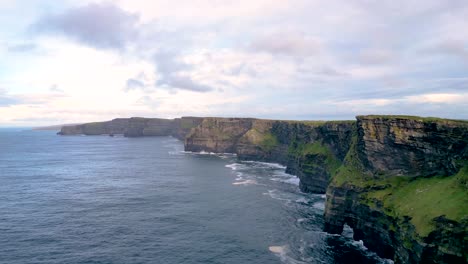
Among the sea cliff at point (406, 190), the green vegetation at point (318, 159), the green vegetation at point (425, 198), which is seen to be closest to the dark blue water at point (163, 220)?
the sea cliff at point (406, 190)

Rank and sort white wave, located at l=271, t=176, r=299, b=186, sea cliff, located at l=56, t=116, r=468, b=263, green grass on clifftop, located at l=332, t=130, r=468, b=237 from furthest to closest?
1. white wave, located at l=271, t=176, r=299, b=186
2. green grass on clifftop, located at l=332, t=130, r=468, b=237
3. sea cliff, located at l=56, t=116, r=468, b=263

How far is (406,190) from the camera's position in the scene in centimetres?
6538

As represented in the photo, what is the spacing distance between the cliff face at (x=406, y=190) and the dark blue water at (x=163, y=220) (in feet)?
25.1

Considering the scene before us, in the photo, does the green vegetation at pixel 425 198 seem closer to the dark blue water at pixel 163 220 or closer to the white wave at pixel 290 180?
the dark blue water at pixel 163 220

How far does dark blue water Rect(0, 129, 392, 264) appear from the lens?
6662 centimetres

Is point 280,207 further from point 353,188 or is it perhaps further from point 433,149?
point 433,149

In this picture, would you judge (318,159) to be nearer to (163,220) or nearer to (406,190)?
(406,190)

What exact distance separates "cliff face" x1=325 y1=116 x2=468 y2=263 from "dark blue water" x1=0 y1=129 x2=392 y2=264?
7640 mm

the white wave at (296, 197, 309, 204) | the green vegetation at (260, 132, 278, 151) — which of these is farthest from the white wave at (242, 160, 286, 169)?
the white wave at (296, 197, 309, 204)

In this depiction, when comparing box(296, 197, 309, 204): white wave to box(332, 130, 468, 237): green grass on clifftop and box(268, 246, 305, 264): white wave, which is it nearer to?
box(332, 130, 468, 237): green grass on clifftop

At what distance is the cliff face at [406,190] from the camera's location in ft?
160

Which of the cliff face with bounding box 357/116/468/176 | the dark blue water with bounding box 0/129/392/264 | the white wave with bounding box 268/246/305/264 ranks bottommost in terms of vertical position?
the white wave with bounding box 268/246/305/264

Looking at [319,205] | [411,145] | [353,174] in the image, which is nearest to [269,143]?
→ [319,205]

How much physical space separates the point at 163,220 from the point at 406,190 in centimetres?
5719
